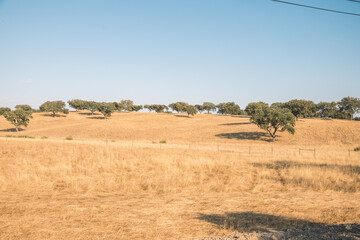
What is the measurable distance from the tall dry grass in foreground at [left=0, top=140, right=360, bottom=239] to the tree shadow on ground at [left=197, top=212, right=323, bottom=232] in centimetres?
3

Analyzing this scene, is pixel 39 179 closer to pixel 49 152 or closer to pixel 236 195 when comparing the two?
pixel 49 152

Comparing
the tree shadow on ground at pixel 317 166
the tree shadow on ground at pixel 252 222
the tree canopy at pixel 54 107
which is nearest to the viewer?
the tree shadow on ground at pixel 252 222

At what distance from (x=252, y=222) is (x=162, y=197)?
4606mm

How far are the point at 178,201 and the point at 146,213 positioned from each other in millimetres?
2058

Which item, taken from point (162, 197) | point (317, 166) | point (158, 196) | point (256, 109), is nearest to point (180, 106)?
point (256, 109)

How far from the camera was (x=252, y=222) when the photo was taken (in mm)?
7836

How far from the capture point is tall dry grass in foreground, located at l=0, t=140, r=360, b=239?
7.33m

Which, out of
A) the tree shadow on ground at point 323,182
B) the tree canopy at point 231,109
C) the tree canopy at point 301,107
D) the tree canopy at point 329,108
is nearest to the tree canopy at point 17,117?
the tree shadow on ground at point 323,182

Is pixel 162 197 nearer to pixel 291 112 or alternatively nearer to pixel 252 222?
pixel 252 222

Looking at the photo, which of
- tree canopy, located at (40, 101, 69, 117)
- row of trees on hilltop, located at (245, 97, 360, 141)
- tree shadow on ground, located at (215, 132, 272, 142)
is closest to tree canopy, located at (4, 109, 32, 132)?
tree canopy, located at (40, 101, 69, 117)

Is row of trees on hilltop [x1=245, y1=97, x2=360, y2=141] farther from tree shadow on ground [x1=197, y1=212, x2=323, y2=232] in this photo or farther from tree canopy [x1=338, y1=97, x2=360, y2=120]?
tree shadow on ground [x1=197, y1=212, x2=323, y2=232]

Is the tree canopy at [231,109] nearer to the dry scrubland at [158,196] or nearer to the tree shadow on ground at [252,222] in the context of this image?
the dry scrubland at [158,196]

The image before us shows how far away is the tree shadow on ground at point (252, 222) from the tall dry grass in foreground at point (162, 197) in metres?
0.03

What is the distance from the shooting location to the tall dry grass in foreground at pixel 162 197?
7.33 m
